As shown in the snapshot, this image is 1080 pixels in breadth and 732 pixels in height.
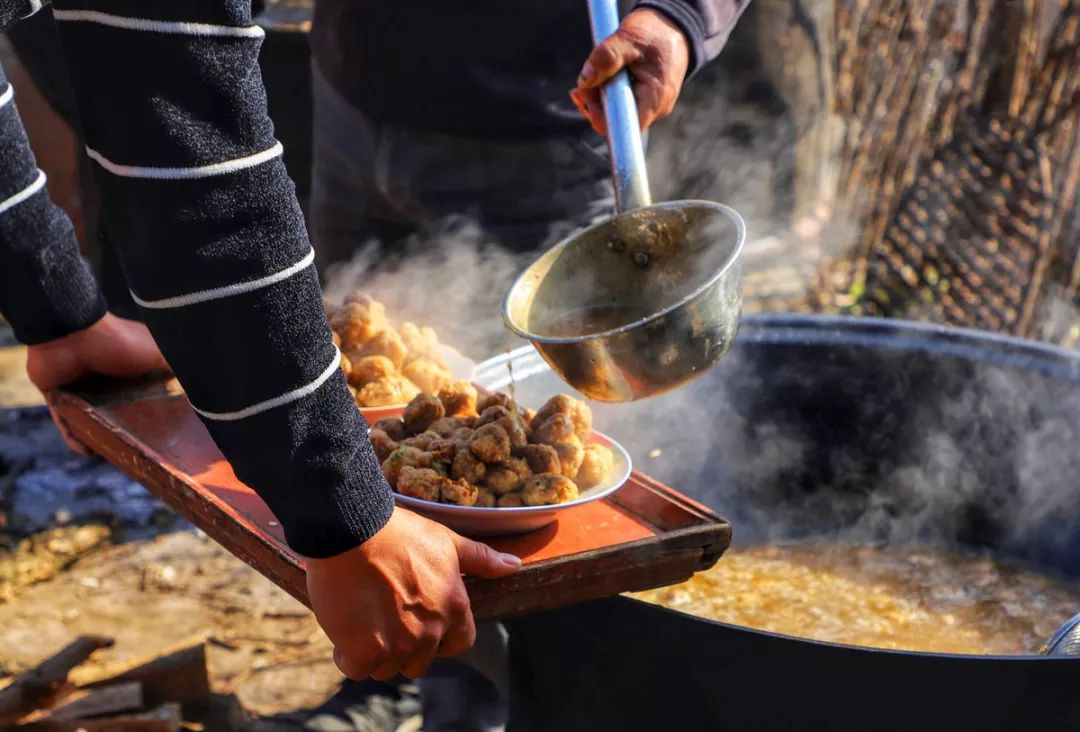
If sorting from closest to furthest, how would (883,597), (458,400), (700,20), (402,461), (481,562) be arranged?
(481,562)
(402,461)
(458,400)
(700,20)
(883,597)

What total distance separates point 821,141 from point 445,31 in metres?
3.29

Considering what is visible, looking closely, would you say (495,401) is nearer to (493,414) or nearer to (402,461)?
(493,414)

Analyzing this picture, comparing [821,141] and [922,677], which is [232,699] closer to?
[922,677]

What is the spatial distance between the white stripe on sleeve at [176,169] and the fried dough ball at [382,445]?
69 centimetres

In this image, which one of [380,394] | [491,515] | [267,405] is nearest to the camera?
[267,405]

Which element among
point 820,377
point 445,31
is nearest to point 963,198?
point 820,377

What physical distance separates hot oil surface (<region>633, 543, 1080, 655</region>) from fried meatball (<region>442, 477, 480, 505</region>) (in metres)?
0.95

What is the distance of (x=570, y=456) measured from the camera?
198 centimetres

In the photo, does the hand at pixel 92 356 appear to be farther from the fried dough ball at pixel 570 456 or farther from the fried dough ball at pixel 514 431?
the fried dough ball at pixel 570 456

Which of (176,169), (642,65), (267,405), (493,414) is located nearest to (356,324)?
(493,414)

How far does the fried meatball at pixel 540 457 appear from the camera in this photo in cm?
196

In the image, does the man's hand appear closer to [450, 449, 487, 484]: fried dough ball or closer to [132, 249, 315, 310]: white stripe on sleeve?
[450, 449, 487, 484]: fried dough ball

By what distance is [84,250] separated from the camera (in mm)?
5527

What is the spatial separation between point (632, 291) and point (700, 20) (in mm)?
776
